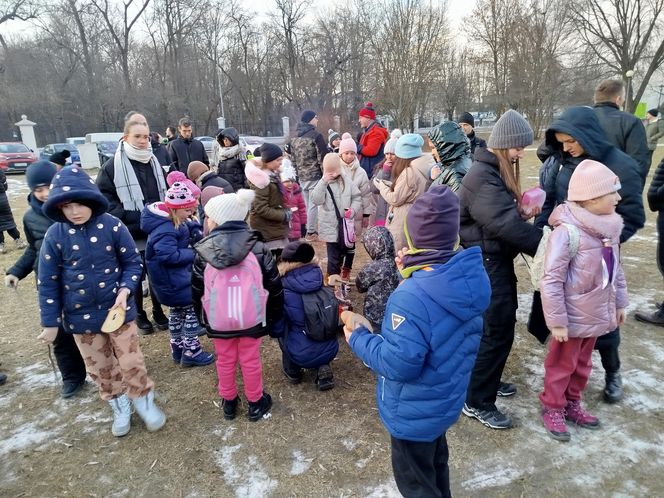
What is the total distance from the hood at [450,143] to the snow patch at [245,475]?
278cm

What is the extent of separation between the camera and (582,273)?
254 cm

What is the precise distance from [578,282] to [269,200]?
9.75 ft

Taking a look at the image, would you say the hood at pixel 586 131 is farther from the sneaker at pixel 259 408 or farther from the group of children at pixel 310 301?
the sneaker at pixel 259 408

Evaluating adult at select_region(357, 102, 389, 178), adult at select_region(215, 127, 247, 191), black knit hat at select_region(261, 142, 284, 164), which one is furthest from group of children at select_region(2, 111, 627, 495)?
Answer: adult at select_region(357, 102, 389, 178)

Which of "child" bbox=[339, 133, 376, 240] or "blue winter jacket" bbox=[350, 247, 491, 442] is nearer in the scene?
"blue winter jacket" bbox=[350, 247, 491, 442]

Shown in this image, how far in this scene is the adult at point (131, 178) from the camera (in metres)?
4.02

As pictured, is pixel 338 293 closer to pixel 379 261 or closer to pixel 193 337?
pixel 379 261

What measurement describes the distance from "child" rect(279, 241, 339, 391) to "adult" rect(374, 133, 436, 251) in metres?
0.93

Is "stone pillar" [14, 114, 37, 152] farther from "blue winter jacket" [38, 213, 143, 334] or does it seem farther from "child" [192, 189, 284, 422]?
"child" [192, 189, 284, 422]

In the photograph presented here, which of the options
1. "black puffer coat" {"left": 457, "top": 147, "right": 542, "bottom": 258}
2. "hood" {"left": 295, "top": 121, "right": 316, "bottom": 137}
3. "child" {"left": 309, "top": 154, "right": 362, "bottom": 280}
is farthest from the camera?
"hood" {"left": 295, "top": 121, "right": 316, "bottom": 137}

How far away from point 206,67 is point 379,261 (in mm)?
45789

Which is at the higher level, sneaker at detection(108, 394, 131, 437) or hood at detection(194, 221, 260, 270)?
hood at detection(194, 221, 260, 270)

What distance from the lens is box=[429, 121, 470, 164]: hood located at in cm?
366

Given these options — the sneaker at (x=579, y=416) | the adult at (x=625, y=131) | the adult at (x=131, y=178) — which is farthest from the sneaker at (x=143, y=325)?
the adult at (x=625, y=131)
